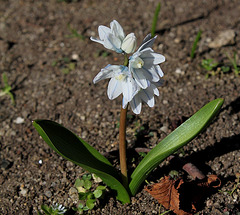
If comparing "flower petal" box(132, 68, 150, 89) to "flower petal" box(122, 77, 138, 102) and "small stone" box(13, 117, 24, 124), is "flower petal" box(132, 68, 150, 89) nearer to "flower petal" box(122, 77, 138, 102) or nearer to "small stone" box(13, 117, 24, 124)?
"flower petal" box(122, 77, 138, 102)

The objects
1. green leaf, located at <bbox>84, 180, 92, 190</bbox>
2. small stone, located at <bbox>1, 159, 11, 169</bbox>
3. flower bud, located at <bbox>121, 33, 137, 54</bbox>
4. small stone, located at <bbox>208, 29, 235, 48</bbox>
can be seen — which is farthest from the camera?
small stone, located at <bbox>208, 29, 235, 48</bbox>

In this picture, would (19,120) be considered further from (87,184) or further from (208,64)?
(208,64)

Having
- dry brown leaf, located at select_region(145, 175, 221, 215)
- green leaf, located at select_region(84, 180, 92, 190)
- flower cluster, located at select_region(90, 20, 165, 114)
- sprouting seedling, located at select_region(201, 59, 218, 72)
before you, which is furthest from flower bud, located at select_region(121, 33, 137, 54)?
sprouting seedling, located at select_region(201, 59, 218, 72)

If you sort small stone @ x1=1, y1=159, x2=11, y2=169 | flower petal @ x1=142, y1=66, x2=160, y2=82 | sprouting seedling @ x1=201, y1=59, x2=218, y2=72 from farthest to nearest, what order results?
sprouting seedling @ x1=201, y1=59, x2=218, y2=72 → small stone @ x1=1, y1=159, x2=11, y2=169 → flower petal @ x1=142, y1=66, x2=160, y2=82

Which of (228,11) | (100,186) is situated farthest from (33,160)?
(228,11)

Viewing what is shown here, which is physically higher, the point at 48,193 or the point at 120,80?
the point at 120,80

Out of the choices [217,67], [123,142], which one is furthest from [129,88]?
[217,67]

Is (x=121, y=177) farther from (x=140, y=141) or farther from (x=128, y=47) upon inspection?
(x=128, y=47)

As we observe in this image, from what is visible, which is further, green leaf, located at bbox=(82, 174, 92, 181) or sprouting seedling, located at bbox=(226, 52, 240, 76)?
sprouting seedling, located at bbox=(226, 52, 240, 76)
